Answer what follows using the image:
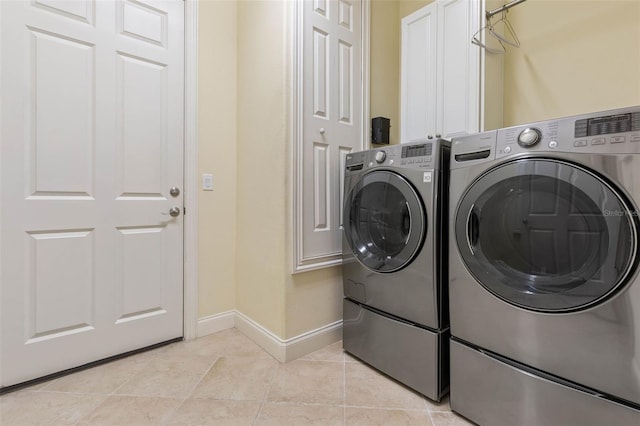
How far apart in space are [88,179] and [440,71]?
6.85ft

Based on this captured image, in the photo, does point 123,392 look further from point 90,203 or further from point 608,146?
point 608,146

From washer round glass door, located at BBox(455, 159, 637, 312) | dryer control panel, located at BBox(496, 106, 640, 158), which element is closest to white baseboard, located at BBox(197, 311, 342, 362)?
washer round glass door, located at BBox(455, 159, 637, 312)

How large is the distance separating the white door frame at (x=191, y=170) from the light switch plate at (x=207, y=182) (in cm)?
5

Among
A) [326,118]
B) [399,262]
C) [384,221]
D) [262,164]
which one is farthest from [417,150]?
[262,164]

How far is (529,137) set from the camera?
981 mm

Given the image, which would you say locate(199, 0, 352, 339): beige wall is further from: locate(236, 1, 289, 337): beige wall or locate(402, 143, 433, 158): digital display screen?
locate(402, 143, 433, 158): digital display screen

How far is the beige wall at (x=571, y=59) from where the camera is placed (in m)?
1.45

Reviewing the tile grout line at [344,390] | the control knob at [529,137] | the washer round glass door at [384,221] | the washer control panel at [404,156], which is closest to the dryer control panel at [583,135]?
the control knob at [529,137]

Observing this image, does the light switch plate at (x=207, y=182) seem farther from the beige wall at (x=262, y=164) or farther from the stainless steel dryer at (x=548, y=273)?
the stainless steel dryer at (x=548, y=273)

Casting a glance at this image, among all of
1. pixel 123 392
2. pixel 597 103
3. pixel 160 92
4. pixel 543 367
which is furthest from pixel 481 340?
pixel 160 92

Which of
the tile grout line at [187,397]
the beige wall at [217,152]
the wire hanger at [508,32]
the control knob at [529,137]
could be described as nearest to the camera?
the control knob at [529,137]

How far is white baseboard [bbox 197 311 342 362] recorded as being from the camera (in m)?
1.62

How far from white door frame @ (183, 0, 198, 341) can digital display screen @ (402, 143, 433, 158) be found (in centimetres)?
128

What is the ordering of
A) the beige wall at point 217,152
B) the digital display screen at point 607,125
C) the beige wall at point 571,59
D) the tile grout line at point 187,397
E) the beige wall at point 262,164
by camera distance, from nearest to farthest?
the digital display screen at point 607,125 → the tile grout line at point 187,397 → the beige wall at point 571,59 → the beige wall at point 262,164 → the beige wall at point 217,152
